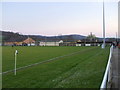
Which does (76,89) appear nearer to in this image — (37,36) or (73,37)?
(73,37)

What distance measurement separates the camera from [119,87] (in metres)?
5.96

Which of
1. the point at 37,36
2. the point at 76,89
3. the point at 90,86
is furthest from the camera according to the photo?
the point at 37,36

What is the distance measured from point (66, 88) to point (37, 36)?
514 feet

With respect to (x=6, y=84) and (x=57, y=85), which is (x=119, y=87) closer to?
(x=57, y=85)

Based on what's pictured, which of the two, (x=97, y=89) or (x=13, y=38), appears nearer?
(x=97, y=89)

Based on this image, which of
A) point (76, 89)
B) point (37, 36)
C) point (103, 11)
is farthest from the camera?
point (37, 36)

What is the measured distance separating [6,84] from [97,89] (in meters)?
3.54

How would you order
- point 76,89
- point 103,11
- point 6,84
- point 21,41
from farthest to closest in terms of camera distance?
point 21,41 → point 103,11 → point 6,84 → point 76,89

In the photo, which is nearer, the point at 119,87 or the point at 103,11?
the point at 119,87

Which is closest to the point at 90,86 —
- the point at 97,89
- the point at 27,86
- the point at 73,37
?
the point at 97,89

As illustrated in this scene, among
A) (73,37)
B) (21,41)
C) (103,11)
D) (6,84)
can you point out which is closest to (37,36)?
(21,41)

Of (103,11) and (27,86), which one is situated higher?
(103,11)

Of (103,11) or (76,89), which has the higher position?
(103,11)

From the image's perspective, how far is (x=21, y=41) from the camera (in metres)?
142
